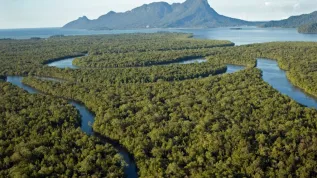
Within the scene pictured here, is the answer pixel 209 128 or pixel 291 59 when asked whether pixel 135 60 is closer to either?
pixel 291 59

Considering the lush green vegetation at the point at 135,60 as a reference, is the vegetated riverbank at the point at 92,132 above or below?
below

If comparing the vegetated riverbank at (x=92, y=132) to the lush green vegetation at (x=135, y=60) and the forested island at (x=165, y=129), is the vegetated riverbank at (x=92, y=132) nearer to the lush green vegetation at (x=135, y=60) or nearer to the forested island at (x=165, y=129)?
the forested island at (x=165, y=129)

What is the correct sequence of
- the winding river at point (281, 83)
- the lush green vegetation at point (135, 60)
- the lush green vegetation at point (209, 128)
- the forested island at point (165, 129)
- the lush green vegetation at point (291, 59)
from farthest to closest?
the lush green vegetation at point (135, 60)
the lush green vegetation at point (291, 59)
the winding river at point (281, 83)
the forested island at point (165, 129)
the lush green vegetation at point (209, 128)

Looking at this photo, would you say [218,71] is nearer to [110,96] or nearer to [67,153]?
[110,96]

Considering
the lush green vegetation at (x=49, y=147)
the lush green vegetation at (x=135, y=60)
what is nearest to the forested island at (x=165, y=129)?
the lush green vegetation at (x=49, y=147)

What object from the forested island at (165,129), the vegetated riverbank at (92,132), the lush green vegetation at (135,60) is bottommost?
the vegetated riverbank at (92,132)

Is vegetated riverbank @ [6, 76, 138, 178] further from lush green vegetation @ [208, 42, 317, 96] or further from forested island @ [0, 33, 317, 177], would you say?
lush green vegetation @ [208, 42, 317, 96]

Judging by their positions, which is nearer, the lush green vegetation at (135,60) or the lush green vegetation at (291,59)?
the lush green vegetation at (291,59)
